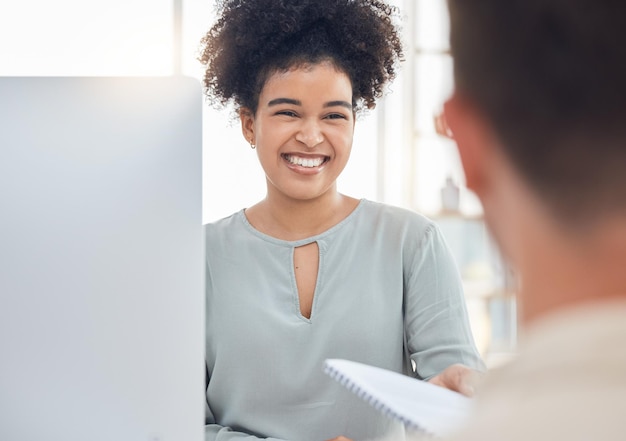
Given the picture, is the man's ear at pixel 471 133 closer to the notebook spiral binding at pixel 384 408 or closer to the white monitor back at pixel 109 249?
the notebook spiral binding at pixel 384 408

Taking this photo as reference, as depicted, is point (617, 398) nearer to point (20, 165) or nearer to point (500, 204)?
point (500, 204)

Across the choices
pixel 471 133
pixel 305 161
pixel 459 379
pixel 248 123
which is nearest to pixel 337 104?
pixel 305 161

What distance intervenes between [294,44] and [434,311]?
0.61 m

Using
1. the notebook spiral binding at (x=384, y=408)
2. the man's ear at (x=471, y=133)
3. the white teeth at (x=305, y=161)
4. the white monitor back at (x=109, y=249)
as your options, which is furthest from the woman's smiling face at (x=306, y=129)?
the man's ear at (x=471, y=133)

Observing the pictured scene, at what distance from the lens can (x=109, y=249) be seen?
2.80ft

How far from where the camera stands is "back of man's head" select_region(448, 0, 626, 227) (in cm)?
46

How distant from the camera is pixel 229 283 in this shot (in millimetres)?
1604

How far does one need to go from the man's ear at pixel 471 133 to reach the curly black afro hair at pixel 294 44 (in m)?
1.11

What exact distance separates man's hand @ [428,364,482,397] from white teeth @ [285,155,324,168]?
1.69ft

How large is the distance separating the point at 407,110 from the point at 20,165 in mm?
4376

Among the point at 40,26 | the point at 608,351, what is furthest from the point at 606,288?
the point at 40,26

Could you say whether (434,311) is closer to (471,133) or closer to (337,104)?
(337,104)

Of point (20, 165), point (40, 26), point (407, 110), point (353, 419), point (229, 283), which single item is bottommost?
point (353, 419)

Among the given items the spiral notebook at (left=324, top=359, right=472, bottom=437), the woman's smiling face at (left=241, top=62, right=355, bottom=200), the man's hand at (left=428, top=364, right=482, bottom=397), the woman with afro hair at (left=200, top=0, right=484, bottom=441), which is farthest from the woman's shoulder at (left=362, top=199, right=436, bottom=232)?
the spiral notebook at (left=324, top=359, right=472, bottom=437)
